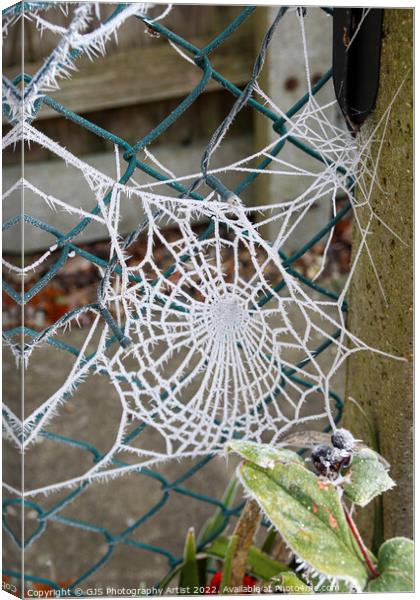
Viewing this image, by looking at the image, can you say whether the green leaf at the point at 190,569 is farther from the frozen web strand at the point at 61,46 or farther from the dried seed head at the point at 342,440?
the frozen web strand at the point at 61,46

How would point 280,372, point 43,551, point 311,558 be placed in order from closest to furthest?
point 311,558 < point 280,372 < point 43,551

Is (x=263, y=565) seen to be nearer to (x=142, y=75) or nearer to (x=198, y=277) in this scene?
(x=198, y=277)

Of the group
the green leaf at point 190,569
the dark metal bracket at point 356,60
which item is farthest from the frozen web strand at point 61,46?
the green leaf at point 190,569

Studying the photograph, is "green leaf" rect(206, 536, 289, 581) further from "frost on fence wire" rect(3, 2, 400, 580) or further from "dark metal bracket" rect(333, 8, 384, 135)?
"dark metal bracket" rect(333, 8, 384, 135)

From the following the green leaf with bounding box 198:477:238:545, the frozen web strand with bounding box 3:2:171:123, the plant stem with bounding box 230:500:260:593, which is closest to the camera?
the frozen web strand with bounding box 3:2:171:123

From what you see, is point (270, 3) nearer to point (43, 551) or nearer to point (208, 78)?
point (208, 78)

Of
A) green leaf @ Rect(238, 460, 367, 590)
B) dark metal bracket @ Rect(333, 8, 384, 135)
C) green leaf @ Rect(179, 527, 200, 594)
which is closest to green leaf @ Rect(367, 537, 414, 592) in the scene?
green leaf @ Rect(238, 460, 367, 590)

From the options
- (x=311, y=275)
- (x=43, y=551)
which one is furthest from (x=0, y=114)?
→ (x=43, y=551)
